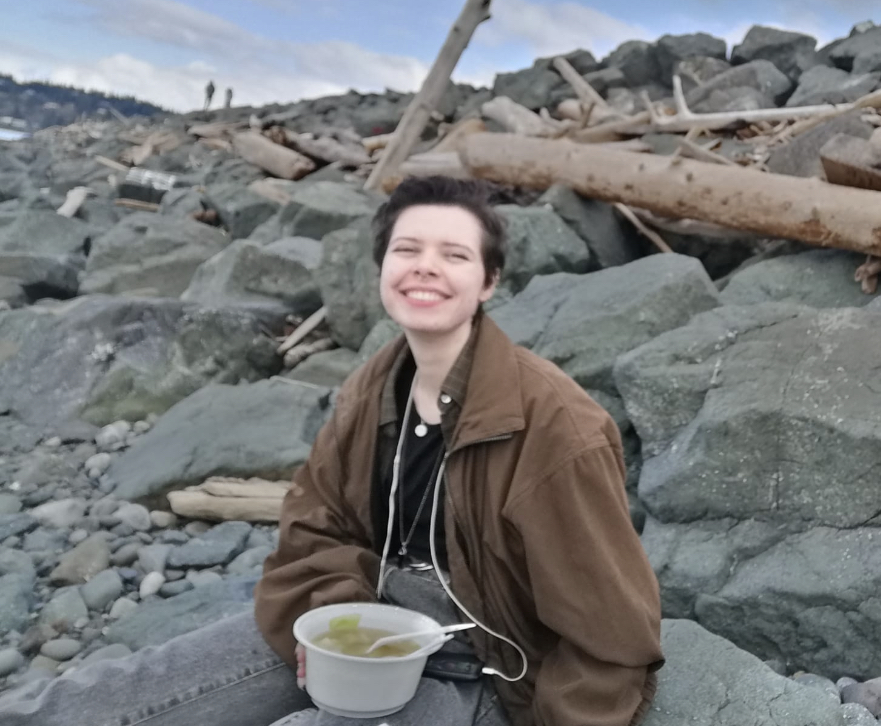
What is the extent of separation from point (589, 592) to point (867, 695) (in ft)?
4.99

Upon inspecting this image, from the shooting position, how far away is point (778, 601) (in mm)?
3273

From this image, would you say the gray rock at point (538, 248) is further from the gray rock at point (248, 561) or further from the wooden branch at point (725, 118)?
the gray rock at point (248, 561)

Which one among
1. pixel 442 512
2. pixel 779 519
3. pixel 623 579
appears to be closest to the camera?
pixel 623 579

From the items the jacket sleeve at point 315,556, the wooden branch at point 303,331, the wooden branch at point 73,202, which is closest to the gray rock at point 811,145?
the wooden branch at point 303,331

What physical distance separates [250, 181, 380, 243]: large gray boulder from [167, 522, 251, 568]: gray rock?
4.89m

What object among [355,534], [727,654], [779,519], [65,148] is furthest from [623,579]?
[65,148]

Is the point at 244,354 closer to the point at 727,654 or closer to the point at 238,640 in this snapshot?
the point at 238,640

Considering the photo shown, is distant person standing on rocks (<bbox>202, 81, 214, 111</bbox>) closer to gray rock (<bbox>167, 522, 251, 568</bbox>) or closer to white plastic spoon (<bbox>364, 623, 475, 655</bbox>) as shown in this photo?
gray rock (<bbox>167, 522, 251, 568</bbox>)

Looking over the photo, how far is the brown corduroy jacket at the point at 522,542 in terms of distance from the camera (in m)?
1.99

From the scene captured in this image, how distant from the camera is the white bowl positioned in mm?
1965

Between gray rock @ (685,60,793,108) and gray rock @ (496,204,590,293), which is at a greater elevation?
gray rock @ (685,60,793,108)

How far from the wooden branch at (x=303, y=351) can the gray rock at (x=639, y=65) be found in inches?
419

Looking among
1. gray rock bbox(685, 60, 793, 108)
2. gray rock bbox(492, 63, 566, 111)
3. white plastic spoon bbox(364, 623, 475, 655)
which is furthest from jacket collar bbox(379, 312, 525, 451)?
gray rock bbox(492, 63, 566, 111)

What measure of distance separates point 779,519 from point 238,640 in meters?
2.31
